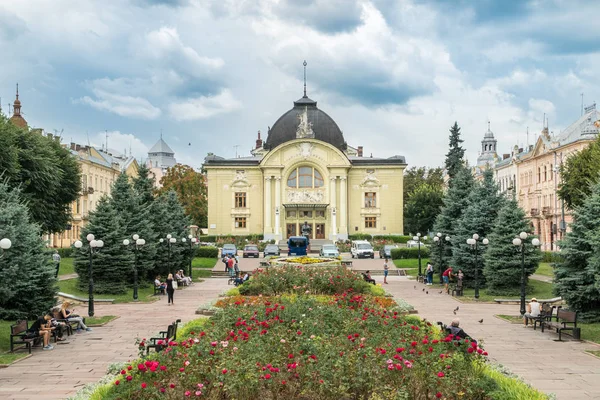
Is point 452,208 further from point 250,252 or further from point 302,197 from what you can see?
point 302,197

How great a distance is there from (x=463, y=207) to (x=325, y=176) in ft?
116

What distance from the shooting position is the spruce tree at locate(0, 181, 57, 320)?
66.6ft

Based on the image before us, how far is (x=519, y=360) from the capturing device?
16.6 meters

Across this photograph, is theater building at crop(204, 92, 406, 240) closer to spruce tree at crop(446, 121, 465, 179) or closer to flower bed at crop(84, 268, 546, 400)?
spruce tree at crop(446, 121, 465, 179)

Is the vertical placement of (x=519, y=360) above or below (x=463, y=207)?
below

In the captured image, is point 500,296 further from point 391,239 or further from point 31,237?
point 391,239

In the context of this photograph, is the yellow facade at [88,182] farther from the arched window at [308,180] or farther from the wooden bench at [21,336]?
the wooden bench at [21,336]

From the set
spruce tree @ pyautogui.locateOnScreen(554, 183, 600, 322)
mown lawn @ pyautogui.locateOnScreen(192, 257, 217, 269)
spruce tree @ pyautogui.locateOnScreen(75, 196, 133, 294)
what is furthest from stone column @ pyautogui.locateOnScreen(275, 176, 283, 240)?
spruce tree @ pyautogui.locateOnScreen(554, 183, 600, 322)

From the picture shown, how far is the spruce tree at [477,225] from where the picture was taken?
36406 mm

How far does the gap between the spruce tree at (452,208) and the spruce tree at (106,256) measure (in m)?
17.7

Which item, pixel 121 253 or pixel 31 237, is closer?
pixel 31 237

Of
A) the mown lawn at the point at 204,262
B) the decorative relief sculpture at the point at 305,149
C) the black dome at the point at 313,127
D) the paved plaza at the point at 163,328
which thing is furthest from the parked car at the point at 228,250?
the paved plaza at the point at 163,328

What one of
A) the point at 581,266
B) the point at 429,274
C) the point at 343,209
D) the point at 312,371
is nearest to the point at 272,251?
the point at 343,209

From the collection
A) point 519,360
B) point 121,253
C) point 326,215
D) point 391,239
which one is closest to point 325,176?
point 326,215
